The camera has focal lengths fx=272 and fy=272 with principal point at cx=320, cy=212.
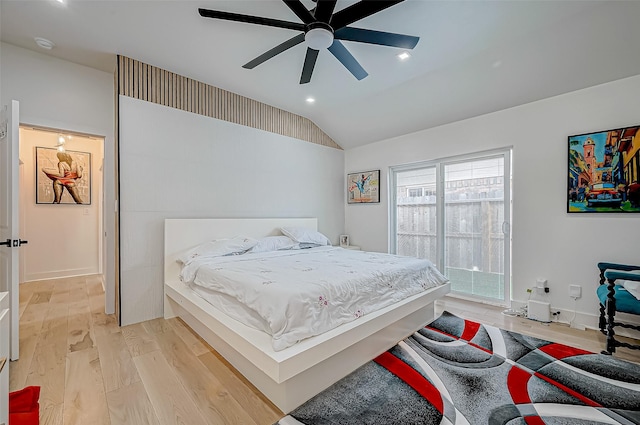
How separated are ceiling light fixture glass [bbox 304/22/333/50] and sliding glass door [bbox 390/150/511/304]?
2.70 meters

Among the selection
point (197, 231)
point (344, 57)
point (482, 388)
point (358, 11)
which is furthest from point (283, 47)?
point (482, 388)

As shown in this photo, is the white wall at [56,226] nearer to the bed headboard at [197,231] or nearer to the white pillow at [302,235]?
the bed headboard at [197,231]

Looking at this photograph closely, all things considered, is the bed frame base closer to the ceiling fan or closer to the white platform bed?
the white platform bed

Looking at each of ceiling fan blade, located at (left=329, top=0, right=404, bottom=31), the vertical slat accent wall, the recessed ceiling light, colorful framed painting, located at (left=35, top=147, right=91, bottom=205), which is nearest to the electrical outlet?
ceiling fan blade, located at (left=329, top=0, right=404, bottom=31)

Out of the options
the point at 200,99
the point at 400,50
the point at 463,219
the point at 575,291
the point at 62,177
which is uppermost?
the point at 400,50

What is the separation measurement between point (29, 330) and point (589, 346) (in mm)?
5182

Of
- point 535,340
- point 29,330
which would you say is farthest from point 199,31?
point 535,340

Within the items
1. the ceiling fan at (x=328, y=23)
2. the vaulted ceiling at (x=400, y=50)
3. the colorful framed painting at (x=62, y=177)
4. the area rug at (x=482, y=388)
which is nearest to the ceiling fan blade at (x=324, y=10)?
the ceiling fan at (x=328, y=23)

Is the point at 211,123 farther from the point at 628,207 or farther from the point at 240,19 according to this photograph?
the point at 628,207

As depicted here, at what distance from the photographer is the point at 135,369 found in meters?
2.04

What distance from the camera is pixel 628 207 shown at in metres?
2.59

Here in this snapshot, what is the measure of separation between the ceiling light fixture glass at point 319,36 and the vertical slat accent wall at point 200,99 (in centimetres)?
200

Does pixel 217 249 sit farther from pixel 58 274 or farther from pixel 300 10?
pixel 58 274

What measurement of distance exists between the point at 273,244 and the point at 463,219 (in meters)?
2.67
